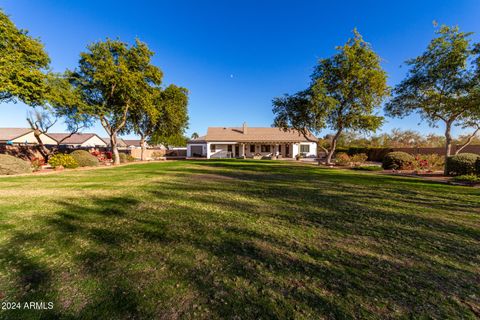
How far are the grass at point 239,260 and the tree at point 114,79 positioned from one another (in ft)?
51.0

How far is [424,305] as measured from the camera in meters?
2.15

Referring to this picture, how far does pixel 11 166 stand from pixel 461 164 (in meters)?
27.5

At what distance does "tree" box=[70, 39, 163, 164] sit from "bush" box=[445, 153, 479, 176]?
79.5 ft

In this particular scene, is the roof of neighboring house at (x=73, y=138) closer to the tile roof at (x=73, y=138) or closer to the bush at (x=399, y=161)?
the tile roof at (x=73, y=138)

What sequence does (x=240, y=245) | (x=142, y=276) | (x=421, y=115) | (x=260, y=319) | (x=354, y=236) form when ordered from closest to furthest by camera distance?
(x=260, y=319) → (x=142, y=276) → (x=240, y=245) → (x=354, y=236) → (x=421, y=115)

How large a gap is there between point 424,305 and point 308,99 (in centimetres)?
2063

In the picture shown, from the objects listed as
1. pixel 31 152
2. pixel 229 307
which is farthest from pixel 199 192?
pixel 31 152

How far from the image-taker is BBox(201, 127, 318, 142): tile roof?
35516 mm

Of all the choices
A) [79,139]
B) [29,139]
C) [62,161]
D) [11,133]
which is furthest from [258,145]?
[11,133]

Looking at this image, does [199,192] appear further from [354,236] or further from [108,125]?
[108,125]

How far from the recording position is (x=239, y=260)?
3.03 meters

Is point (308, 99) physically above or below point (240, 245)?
above

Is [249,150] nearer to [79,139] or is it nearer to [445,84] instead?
[445,84]

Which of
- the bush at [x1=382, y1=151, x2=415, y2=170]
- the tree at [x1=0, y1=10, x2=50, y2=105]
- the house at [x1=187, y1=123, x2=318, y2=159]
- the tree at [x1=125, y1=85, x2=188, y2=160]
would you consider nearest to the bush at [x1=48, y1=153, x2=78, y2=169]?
the tree at [x1=0, y1=10, x2=50, y2=105]
